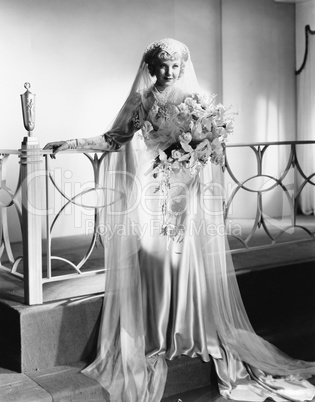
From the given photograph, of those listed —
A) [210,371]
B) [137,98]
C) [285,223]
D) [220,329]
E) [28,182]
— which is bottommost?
[210,371]

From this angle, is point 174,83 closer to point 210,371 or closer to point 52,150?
point 52,150

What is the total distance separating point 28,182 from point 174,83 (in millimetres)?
1074

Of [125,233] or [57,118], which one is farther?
[57,118]

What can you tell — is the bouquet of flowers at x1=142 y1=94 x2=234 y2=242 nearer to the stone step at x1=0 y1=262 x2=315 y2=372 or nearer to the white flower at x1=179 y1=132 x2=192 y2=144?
the white flower at x1=179 y1=132 x2=192 y2=144

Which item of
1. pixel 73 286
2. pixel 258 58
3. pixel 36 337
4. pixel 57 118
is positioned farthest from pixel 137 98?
pixel 258 58

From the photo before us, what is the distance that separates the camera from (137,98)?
3918 millimetres

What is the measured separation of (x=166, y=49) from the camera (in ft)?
12.4

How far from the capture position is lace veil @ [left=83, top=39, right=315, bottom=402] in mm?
3654

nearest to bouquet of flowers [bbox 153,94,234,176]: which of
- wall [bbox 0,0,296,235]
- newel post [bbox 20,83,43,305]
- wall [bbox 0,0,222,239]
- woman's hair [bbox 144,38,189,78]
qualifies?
woman's hair [bbox 144,38,189,78]

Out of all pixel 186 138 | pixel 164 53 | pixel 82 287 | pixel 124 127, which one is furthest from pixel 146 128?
pixel 82 287

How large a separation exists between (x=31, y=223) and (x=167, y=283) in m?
0.89

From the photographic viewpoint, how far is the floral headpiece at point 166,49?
3770mm

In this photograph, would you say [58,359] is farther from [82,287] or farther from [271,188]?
[271,188]

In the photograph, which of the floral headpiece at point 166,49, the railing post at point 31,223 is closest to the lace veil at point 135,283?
the floral headpiece at point 166,49
